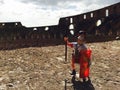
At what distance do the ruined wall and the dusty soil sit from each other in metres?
2.59

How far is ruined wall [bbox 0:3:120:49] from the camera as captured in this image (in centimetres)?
1492

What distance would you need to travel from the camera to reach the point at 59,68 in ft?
31.8

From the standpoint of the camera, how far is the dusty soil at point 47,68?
850 cm

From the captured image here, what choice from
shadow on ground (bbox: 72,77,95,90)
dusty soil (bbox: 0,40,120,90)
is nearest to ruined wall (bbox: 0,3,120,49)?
dusty soil (bbox: 0,40,120,90)

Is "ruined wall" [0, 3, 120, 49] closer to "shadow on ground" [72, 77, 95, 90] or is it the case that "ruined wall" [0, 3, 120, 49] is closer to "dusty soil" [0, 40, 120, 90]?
"dusty soil" [0, 40, 120, 90]

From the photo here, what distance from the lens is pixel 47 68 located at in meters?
9.69

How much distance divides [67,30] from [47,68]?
941 cm

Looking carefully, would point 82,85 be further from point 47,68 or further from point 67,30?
point 67,30

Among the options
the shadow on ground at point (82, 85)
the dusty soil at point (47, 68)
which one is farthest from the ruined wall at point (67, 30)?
the shadow on ground at point (82, 85)

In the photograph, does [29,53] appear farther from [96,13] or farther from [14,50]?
[96,13]

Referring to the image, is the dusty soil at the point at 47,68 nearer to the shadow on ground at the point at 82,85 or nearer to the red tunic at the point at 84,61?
the shadow on ground at the point at 82,85

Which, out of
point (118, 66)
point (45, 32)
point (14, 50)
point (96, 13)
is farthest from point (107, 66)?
point (45, 32)

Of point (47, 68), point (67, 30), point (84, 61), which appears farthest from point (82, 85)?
point (67, 30)

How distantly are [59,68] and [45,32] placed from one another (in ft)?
30.9
